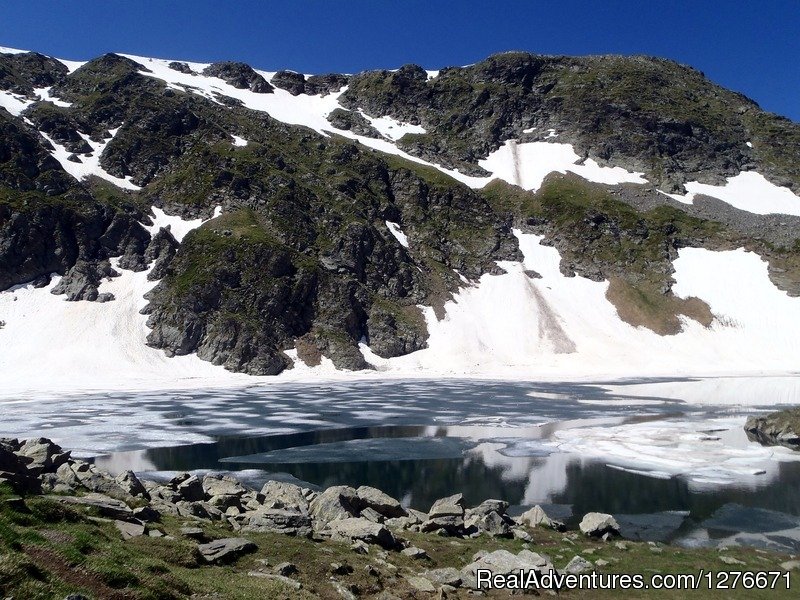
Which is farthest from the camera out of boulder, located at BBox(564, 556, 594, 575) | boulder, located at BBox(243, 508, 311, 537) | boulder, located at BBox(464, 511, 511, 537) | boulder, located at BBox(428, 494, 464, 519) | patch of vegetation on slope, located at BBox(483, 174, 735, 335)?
→ patch of vegetation on slope, located at BBox(483, 174, 735, 335)

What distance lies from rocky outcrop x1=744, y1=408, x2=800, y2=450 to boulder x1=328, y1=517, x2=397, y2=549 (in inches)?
1605

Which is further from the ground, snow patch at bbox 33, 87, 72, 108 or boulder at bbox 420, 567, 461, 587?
snow patch at bbox 33, 87, 72, 108

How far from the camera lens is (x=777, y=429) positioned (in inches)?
1909

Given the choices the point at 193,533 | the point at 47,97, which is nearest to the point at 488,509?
the point at 193,533

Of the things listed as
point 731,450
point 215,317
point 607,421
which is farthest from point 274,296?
A: point 731,450

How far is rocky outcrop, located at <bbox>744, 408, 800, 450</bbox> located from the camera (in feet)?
154

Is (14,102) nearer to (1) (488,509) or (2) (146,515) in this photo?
(2) (146,515)

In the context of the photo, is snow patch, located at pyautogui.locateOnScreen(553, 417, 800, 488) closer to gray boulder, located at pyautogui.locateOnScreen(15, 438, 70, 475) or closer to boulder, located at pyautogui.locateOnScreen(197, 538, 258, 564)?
boulder, located at pyautogui.locateOnScreen(197, 538, 258, 564)

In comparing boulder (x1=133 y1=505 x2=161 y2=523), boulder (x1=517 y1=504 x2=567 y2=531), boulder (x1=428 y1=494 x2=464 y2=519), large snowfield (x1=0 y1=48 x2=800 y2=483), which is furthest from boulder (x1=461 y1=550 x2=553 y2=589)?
large snowfield (x1=0 y1=48 x2=800 y2=483)

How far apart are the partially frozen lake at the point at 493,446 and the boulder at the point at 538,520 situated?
235 cm

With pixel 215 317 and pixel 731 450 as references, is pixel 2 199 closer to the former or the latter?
pixel 215 317

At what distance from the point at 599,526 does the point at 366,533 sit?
11452 mm

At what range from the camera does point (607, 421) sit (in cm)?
5822

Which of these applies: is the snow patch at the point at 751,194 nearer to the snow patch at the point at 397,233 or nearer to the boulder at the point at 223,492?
the snow patch at the point at 397,233
